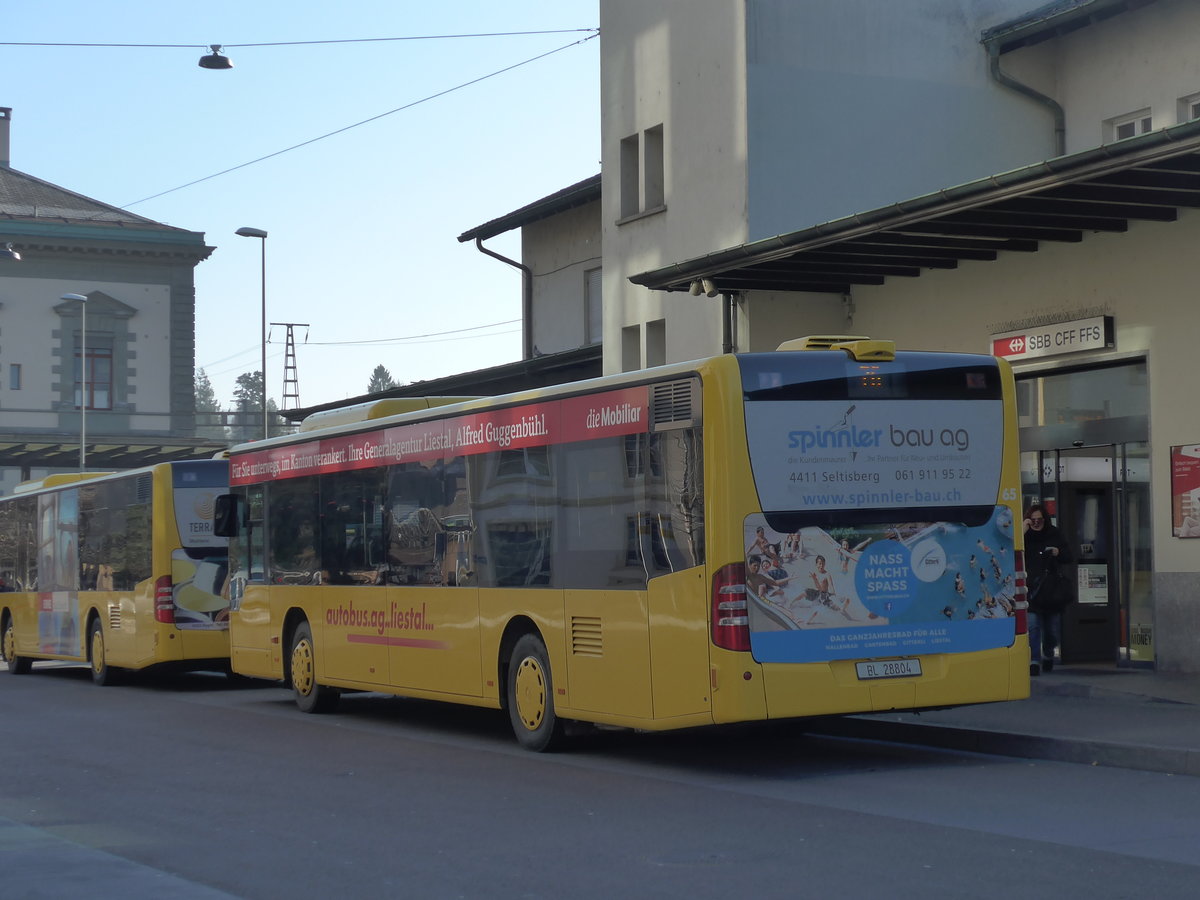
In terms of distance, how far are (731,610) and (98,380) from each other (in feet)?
197

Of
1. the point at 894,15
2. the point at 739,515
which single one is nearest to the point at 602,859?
the point at 739,515

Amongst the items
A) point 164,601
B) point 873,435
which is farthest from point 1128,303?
point 164,601

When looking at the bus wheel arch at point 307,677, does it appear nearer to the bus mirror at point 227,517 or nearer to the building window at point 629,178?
the bus mirror at point 227,517

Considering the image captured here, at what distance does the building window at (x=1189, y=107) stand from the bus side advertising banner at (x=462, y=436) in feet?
38.0

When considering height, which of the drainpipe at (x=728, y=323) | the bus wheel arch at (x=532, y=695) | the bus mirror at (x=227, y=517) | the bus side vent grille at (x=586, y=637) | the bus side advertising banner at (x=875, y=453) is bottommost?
the bus wheel arch at (x=532, y=695)

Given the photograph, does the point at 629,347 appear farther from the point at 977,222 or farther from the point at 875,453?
the point at 875,453

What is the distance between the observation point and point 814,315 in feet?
72.5

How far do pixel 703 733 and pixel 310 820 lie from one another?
522 centimetres

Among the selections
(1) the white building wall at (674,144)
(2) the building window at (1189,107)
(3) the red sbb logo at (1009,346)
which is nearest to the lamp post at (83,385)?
(1) the white building wall at (674,144)

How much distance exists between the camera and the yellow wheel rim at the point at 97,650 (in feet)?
77.7

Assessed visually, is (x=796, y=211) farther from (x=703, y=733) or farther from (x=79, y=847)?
(x=79, y=847)

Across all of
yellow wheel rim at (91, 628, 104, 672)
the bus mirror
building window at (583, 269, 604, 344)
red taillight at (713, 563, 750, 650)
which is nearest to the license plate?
red taillight at (713, 563, 750, 650)

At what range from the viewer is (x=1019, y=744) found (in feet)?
40.3

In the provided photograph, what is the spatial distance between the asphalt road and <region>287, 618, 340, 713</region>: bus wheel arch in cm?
243
